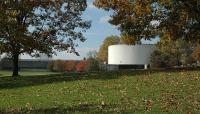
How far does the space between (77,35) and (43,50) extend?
458 cm

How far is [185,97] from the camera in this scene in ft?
57.9

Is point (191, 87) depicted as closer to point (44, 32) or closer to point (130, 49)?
point (44, 32)

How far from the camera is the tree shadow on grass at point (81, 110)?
48.8ft

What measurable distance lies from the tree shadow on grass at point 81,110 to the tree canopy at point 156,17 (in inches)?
709

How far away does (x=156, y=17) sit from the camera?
118 ft

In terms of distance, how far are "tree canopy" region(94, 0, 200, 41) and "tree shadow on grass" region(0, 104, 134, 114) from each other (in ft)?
59.1

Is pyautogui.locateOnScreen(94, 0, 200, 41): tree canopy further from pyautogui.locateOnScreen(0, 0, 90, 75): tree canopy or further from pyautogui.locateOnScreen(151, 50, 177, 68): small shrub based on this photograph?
pyautogui.locateOnScreen(151, 50, 177, 68): small shrub

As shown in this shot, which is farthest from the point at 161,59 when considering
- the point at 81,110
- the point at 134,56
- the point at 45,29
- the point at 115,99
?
the point at 81,110

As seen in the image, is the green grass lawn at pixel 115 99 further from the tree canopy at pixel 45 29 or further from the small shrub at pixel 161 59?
the small shrub at pixel 161 59

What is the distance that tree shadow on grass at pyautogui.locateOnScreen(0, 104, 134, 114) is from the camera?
14859mm

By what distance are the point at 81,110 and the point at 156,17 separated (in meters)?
21.7

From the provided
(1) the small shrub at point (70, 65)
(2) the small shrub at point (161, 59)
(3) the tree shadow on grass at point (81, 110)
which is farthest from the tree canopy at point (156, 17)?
(1) the small shrub at point (70, 65)

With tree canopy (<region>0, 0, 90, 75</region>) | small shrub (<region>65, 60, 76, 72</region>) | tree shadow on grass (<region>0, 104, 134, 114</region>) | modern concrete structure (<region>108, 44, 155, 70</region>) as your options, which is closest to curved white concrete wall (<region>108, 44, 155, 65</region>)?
modern concrete structure (<region>108, 44, 155, 70</region>)

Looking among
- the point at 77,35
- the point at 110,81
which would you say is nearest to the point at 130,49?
the point at 77,35
